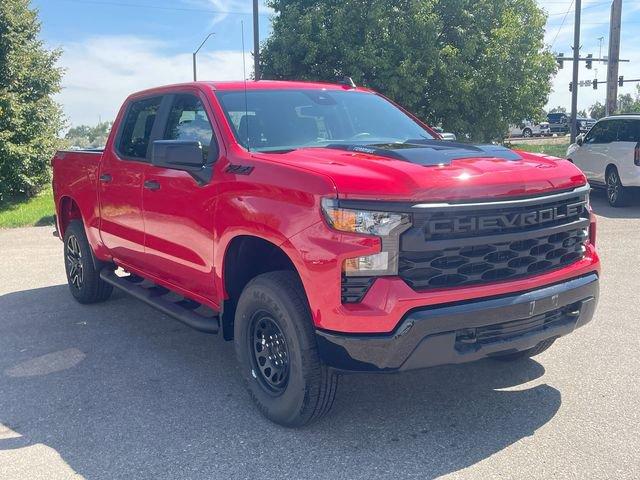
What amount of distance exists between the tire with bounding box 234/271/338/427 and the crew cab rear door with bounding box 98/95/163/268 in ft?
5.46

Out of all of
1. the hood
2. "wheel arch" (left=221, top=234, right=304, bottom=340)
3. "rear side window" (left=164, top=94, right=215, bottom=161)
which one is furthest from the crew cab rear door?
the hood

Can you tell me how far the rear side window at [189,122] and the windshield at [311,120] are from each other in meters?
0.20

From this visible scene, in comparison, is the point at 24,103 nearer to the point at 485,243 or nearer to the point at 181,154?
the point at 181,154

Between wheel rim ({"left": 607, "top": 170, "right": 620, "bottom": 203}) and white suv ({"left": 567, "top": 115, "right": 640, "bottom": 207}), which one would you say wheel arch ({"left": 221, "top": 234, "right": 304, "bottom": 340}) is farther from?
wheel rim ({"left": 607, "top": 170, "right": 620, "bottom": 203})

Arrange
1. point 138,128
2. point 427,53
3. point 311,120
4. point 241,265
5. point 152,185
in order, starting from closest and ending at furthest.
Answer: point 241,265 → point 311,120 → point 152,185 → point 138,128 → point 427,53

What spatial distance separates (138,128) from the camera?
5602 mm

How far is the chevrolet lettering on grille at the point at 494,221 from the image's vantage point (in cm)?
337

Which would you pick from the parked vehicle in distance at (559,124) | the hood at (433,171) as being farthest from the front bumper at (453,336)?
the parked vehicle in distance at (559,124)

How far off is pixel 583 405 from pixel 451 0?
58.8 feet

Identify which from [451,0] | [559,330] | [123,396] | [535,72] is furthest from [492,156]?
[535,72]

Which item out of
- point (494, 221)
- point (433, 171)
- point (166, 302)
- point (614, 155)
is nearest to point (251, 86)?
point (166, 302)

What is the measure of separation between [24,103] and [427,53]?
417 inches

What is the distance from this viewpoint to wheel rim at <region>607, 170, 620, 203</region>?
12930 mm

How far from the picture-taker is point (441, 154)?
3932mm
